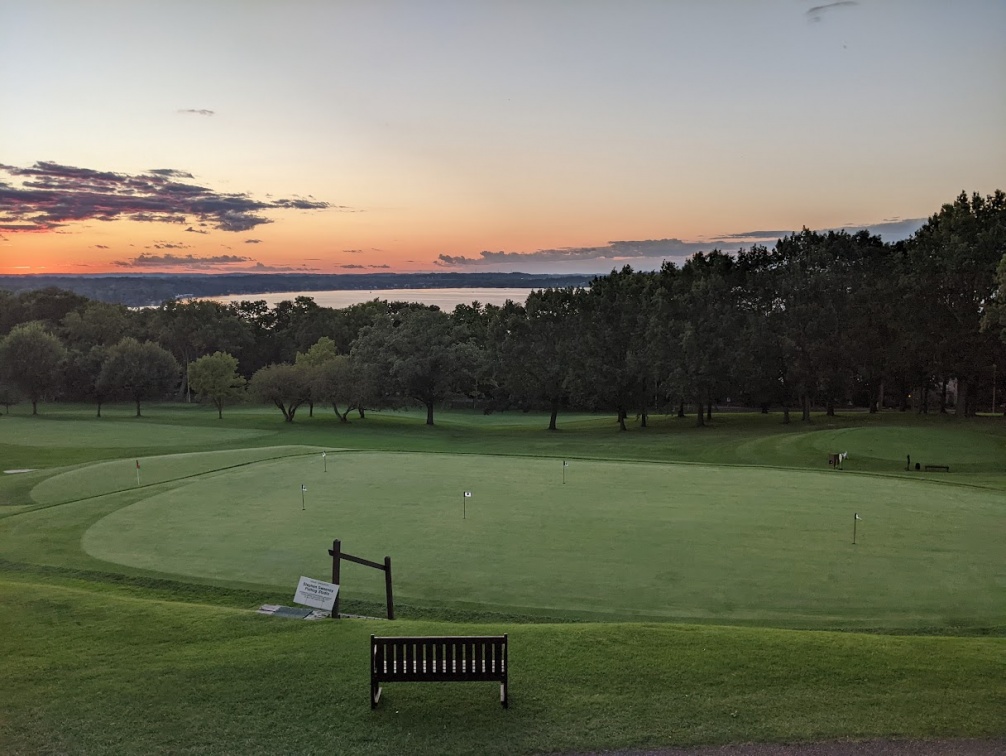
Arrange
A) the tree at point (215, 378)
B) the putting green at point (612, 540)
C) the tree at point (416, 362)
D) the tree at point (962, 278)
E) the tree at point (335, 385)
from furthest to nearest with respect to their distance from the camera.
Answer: the tree at point (215, 378)
the tree at point (335, 385)
the tree at point (416, 362)
the tree at point (962, 278)
the putting green at point (612, 540)

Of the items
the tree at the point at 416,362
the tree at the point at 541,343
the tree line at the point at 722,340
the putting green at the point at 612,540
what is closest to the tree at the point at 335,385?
the tree line at the point at 722,340

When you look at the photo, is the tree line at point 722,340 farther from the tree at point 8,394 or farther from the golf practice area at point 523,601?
the golf practice area at point 523,601

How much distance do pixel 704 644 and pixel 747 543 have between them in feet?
19.2

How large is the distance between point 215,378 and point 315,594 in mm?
58940

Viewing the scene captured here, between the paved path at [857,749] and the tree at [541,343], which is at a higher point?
the tree at [541,343]

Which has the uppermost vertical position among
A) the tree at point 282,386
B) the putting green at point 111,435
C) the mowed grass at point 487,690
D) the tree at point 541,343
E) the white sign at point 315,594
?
the tree at point 541,343

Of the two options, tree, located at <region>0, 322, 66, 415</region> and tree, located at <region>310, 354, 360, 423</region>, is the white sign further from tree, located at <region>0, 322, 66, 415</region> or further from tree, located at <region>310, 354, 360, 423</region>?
tree, located at <region>0, 322, 66, 415</region>

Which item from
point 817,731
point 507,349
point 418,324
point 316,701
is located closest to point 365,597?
point 316,701

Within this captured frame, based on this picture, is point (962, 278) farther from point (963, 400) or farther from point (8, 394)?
point (8, 394)

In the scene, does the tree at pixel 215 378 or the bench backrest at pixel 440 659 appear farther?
the tree at pixel 215 378

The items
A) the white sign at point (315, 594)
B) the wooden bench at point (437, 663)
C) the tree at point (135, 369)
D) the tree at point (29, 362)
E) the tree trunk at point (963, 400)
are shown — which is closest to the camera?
the wooden bench at point (437, 663)

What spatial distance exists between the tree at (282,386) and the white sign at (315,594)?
51.1 meters

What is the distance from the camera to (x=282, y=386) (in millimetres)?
60250

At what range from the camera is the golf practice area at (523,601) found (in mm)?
7750
